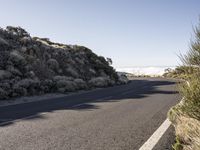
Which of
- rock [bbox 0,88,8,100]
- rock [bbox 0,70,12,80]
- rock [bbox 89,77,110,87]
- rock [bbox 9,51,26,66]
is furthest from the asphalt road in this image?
rock [bbox 89,77,110,87]

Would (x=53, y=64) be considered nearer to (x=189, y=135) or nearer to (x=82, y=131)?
(x=82, y=131)

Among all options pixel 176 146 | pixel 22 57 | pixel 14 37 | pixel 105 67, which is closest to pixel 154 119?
pixel 176 146

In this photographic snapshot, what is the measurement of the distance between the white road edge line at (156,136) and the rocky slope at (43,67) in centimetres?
1297

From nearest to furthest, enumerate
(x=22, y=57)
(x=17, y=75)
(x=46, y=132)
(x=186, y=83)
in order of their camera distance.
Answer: (x=186, y=83)
(x=46, y=132)
(x=17, y=75)
(x=22, y=57)

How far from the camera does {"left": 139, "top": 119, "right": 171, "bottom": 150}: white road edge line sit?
25.9 feet

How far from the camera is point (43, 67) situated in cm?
3509

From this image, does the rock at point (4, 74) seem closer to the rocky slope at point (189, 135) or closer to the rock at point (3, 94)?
the rock at point (3, 94)

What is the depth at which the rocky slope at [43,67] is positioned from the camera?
86.9ft

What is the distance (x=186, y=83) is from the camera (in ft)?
25.9

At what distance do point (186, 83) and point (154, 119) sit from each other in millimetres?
4396

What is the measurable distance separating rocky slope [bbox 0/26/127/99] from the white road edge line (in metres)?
13.0

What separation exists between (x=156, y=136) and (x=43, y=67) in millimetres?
26891

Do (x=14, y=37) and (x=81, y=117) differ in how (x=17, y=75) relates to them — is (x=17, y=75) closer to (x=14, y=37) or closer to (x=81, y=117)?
(x=14, y=37)

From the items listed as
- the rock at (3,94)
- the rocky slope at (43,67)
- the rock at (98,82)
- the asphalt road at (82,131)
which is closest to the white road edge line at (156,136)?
the asphalt road at (82,131)
